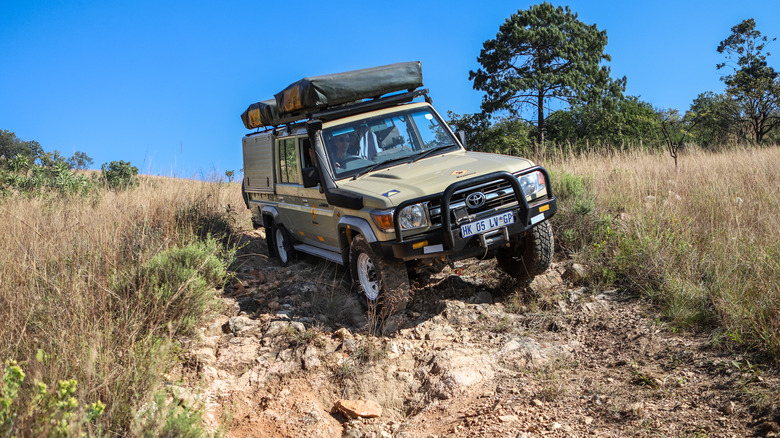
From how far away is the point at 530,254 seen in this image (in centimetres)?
581

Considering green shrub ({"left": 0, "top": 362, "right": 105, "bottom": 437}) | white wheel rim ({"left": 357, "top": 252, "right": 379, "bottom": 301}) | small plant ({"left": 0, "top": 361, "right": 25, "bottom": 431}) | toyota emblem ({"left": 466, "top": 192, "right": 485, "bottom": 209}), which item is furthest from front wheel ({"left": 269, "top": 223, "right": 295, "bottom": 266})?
small plant ({"left": 0, "top": 361, "right": 25, "bottom": 431})

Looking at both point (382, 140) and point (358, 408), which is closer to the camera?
point (358, 408)

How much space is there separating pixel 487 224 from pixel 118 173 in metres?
13.7

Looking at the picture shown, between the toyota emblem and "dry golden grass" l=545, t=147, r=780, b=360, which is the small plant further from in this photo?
"dry golden grass" l=545, t=147, r=780, b=360

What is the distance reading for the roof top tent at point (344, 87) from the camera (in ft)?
20.5

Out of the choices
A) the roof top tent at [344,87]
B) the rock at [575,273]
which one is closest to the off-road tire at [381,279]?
the roof top tent at [344,87]

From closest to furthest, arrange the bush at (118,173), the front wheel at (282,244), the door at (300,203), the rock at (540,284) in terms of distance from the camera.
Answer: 1. the rock at (540,284)
2. the door at (300,203)
3. the front wheel at (282,244)
4. the bush at (118,173)

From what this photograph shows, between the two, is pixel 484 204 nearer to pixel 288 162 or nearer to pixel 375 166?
pixel 375 166

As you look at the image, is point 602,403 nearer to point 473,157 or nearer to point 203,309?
point 473,157

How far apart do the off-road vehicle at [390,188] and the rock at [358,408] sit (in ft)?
3.87

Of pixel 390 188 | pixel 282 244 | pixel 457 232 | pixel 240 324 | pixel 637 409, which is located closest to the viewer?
pixel 637 409

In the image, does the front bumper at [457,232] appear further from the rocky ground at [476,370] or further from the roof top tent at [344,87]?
the roof top tent at [344,87]

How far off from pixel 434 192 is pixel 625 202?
4202 mm

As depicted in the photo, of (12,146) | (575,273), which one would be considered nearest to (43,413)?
(575,273)
